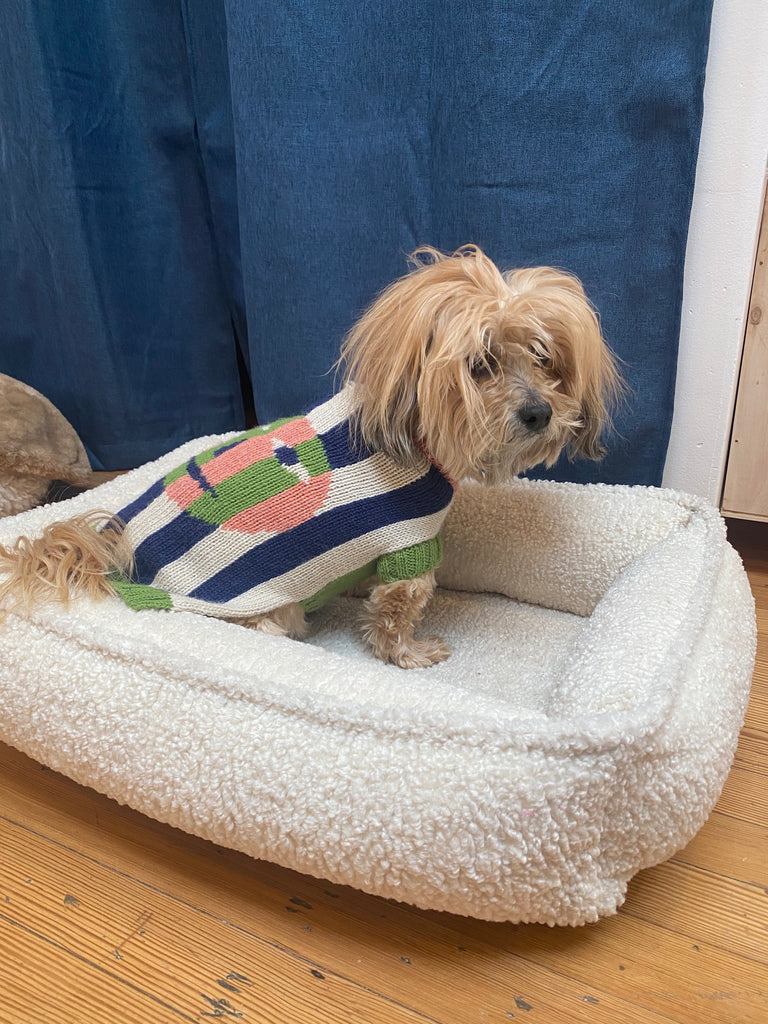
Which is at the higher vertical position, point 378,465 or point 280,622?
point 378,465

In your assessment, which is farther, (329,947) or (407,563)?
(407,563)

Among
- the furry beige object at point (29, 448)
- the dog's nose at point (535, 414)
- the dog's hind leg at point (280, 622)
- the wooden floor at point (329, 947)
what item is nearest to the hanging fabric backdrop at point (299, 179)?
the furry beige object at point (29, 448)

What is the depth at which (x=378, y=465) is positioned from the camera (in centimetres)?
113

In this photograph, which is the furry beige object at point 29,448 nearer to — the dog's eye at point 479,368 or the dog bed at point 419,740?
the dog bed at point 419,740

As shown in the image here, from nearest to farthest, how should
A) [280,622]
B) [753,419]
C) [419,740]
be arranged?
[419,740] < [280,622] < [753,419]

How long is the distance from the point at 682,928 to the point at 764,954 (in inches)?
3.5

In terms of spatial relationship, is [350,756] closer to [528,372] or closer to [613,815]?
[613,815]

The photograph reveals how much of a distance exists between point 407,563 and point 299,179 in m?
0.85

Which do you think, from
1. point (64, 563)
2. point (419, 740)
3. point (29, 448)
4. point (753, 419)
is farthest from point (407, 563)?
point (29, 448)

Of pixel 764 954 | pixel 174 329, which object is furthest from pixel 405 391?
pixel 174 329

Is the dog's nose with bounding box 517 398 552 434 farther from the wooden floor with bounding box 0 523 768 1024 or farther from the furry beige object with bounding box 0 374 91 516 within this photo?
the furry beige object with bounding box 0 374 91 516

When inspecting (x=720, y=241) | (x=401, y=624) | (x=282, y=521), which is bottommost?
(x=401, y=624)

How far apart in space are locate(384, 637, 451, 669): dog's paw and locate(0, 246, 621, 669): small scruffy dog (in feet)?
0.24

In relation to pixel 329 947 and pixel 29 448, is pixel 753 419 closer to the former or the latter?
pixel 329 947
